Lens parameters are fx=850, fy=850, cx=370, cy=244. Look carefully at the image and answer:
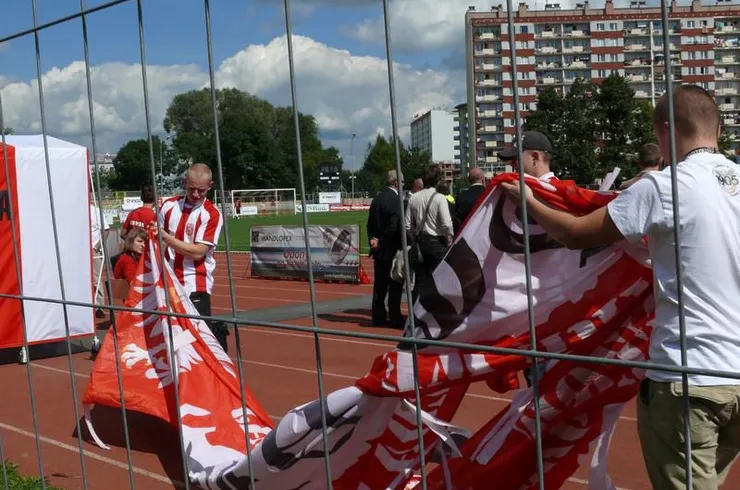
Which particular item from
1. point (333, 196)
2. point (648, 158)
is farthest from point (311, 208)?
point (333, 196)

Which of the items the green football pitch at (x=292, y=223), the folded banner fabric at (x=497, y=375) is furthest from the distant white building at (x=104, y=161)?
the green football pitch at (x=292, y=223)

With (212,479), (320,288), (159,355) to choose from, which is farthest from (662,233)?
(320,288)

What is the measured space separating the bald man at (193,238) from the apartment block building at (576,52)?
3215mm

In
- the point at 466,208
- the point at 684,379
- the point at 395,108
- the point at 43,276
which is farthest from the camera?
the point at 43,276

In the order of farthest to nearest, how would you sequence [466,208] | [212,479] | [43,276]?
[43,276]
[466,208]
[212,479]

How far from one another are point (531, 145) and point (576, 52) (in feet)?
1.48

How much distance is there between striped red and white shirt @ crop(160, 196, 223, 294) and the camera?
229 inches

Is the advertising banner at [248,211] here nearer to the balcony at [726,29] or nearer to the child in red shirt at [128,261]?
the child in red shirt at [128,261]

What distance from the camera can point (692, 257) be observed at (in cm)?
222

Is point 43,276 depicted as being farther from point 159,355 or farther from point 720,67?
point 720,67

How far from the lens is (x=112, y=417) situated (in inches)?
252

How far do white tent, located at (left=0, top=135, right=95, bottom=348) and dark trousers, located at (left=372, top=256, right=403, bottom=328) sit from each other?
3.21m

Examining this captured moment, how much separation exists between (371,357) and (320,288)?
7.47m

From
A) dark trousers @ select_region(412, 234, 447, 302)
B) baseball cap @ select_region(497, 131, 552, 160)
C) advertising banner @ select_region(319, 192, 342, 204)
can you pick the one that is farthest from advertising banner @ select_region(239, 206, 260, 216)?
baseball cap @ select_region(497, 131, 552, 160)
